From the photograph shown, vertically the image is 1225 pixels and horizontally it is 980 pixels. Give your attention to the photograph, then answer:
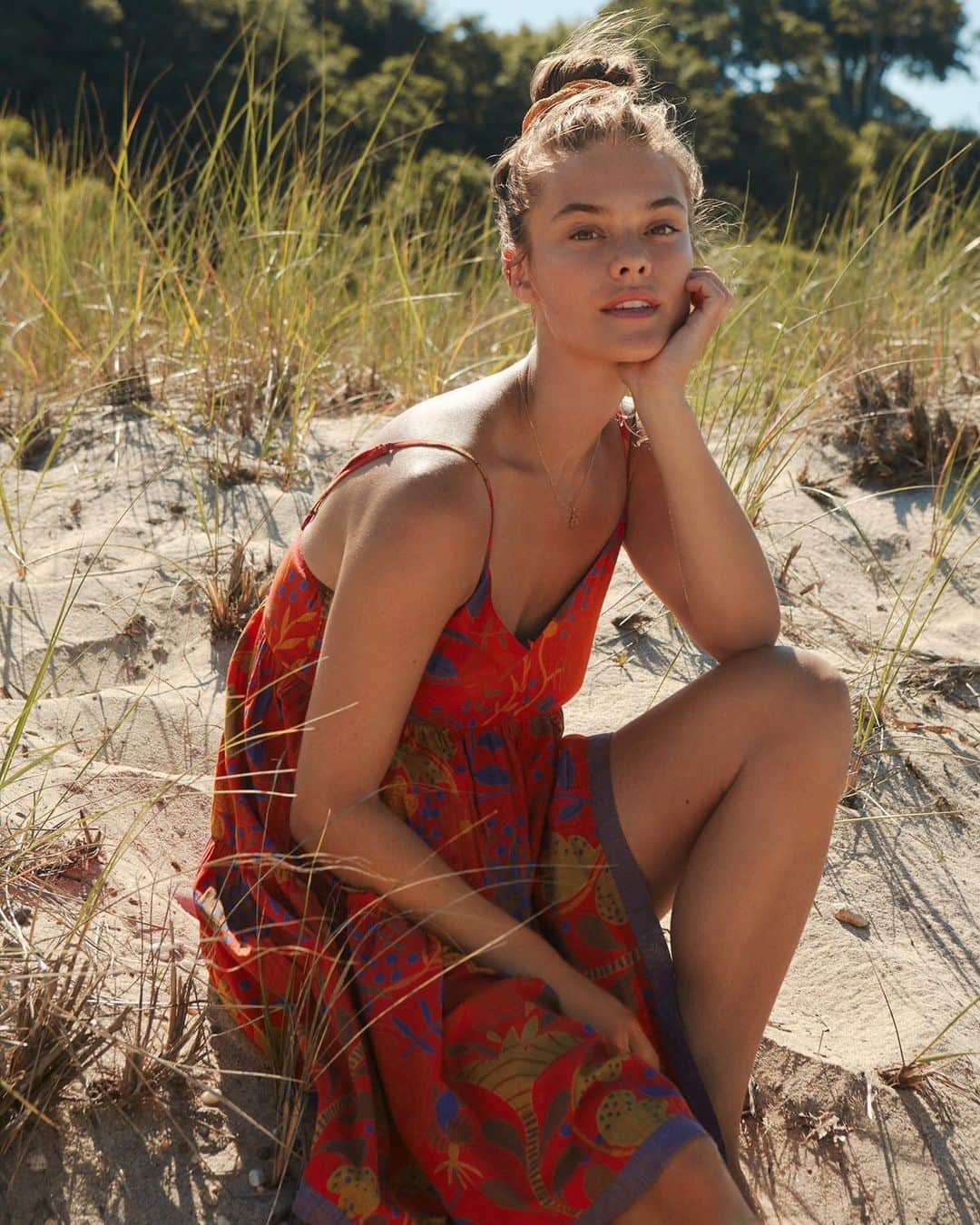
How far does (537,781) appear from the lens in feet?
7.05

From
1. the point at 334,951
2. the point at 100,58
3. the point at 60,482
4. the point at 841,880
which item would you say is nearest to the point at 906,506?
the point at 841,880

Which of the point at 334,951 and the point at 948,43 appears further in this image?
the point at 948,43

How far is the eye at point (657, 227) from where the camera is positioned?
2.04m

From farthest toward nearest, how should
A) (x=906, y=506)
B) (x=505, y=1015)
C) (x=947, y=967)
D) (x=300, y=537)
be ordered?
(x=906, y=506) < (x=947, y=967) < (x=300, y=537) < (x=505, y=1015)

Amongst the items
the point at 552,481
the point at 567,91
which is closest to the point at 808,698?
the point at 552,481

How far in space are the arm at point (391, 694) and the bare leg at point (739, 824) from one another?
0.87ft

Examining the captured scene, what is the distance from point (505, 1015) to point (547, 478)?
2.68 ft

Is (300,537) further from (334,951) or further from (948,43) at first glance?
(948,43)

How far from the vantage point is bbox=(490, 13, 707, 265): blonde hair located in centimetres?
207

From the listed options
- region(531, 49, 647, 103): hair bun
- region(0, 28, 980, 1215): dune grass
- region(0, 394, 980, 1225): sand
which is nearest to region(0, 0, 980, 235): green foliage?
region(0, 28, 980, 1215): dune grass

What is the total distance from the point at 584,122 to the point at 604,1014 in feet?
4.15

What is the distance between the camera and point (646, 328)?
206cm

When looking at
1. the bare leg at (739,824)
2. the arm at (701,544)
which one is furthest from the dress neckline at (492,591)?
the bare leg at (739,824)

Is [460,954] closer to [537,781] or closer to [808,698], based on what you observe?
[537,781]
